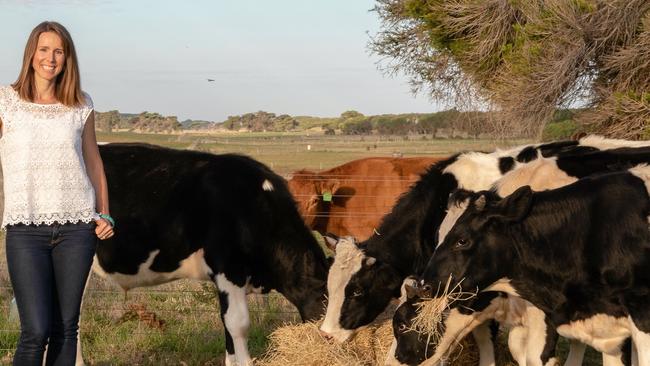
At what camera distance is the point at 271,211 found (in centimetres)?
819

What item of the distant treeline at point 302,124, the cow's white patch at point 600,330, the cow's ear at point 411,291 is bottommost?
the distant treeline at point 302,124

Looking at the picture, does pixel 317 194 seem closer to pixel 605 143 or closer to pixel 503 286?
pixel 605 143

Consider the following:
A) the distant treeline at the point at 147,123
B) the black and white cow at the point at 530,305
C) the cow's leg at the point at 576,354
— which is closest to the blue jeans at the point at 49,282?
the black and white cow at the point at 530,305

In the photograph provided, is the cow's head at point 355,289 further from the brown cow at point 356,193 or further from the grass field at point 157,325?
the brown cow at point 356,193

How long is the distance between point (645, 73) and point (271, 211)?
11.7 meters

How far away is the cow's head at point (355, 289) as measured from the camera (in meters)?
7.29

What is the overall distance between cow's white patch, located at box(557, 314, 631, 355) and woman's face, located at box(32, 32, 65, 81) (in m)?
3.59

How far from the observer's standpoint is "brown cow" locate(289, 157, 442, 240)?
1428cm

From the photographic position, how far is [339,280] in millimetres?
7391

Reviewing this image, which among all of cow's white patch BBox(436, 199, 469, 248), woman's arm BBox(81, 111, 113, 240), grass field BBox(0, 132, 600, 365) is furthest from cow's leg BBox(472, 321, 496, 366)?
woman's arm BBox(81, 111, 113, 240)

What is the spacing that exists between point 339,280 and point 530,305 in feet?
4.89

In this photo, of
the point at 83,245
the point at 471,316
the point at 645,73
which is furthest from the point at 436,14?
the point at 83,245

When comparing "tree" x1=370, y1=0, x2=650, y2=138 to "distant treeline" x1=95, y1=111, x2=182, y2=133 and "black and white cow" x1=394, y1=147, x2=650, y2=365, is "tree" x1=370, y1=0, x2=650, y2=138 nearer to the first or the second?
"black and white cow" x1=394, y1=147, x2=650, y2=365

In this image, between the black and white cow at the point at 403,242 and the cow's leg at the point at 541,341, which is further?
the black and white cow at the point at 403,242
